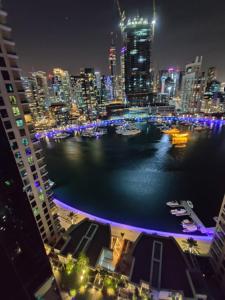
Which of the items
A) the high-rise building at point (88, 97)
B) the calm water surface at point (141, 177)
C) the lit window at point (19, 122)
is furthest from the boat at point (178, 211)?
the high-rise building at point (88, 97)

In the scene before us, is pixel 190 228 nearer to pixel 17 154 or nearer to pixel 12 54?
pixel 17 154

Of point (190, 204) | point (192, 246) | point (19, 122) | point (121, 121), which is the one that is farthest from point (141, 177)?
point (121, 121)

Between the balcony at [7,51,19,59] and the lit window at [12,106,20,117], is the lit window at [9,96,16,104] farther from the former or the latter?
the balcony at [7,51,19,59]

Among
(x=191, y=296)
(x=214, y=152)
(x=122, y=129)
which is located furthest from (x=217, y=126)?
(x=191, y=296)

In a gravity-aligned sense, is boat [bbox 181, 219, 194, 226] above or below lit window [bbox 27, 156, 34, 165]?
below

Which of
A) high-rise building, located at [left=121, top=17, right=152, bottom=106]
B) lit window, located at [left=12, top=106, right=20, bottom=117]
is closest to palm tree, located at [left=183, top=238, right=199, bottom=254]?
lit window, located at [left=12, top=106, right=20, bottom=117]

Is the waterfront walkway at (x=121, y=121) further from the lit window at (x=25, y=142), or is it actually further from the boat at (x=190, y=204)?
the lit window at (x=25, y=142)

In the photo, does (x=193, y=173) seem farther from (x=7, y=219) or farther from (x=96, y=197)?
(x=7, y=219)
